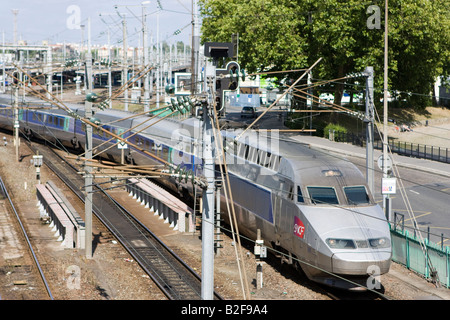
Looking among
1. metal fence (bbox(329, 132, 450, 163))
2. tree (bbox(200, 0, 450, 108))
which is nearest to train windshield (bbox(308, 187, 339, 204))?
metal fence (bbox(329, 132, 450, 163))

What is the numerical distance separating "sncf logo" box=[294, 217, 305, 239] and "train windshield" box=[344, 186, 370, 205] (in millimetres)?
1697

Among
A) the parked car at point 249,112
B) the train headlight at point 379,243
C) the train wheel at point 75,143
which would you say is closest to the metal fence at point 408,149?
the parked car at point 249,112

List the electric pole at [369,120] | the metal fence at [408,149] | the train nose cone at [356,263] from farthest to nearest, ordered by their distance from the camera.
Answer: the metal fence at [408,149] < the electric pole at [369,120] < the train nose cone at [356,263]

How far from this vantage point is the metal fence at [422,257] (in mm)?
21741

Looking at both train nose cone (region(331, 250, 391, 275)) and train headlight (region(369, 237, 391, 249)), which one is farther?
train headlight (region(369, 237, 391, 249))

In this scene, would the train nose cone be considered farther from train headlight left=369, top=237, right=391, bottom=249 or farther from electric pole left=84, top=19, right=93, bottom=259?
electric pole left=84, top=19, right=93, bottom=259

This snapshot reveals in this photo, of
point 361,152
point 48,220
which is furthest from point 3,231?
point 361,152

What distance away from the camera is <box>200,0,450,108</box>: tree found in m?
50.6

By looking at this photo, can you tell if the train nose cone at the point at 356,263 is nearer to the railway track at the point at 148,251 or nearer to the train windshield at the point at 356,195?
the train windshield at the point at 356,195

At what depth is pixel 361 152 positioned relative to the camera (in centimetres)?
5025

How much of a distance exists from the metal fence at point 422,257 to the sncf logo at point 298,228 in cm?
540

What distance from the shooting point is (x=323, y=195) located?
20.0 m

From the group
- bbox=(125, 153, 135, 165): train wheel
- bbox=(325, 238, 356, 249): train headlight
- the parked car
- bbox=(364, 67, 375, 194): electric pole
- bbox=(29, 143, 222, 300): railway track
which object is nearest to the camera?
bbox=(325, 238, 356, 249): train headlight

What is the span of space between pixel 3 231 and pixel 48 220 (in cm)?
251
